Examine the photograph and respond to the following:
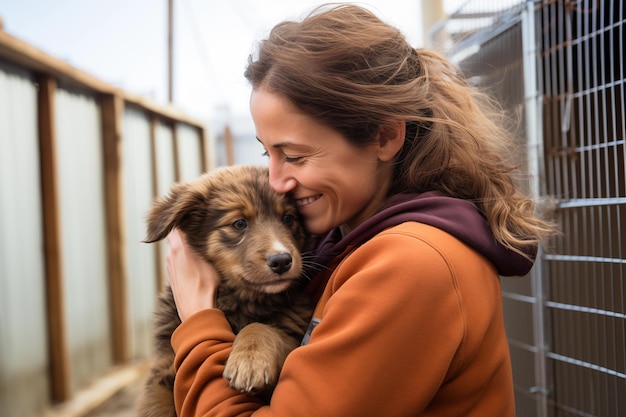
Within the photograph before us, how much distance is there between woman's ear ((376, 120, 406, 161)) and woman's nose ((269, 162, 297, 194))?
12.3 inches

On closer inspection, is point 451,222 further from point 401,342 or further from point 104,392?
point 104,392

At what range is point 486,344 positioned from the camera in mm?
1527

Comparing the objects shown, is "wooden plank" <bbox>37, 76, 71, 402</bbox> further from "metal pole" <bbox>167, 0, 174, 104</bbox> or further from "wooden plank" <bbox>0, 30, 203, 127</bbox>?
"metal pole" <bbox>167, 0, 174, 104</bbox>

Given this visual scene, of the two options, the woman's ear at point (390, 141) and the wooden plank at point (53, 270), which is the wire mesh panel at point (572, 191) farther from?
the wooden plank at point (53, 270)

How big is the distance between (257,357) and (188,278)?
1.64ft

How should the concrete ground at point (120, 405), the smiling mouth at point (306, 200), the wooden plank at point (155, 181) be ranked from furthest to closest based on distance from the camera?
the wooden plank at point (155, 181)
the concrete ground at point (120, 405)
the smiling mouth at point (306, 200)

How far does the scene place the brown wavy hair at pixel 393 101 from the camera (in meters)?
1.77

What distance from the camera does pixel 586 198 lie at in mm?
3389

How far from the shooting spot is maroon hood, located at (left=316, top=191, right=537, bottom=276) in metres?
1.57

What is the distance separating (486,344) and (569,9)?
2658mm

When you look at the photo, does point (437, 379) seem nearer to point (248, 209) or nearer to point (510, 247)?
point (510, 247)

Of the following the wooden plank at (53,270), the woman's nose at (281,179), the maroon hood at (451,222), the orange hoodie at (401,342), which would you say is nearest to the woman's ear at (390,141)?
the maroon hood at (451,222)

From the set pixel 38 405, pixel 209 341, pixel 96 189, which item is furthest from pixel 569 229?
pixel 96 189

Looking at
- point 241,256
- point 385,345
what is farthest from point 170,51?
point 385,345
